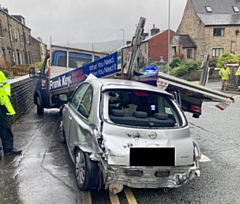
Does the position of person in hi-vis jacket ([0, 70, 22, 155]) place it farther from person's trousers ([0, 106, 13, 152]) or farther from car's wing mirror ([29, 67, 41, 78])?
car's wing mirror ([29, 67, 41, 78])

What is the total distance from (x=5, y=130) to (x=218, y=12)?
A: 40.1m

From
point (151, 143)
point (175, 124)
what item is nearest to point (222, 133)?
point (175, 124)

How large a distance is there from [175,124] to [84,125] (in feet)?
4.37

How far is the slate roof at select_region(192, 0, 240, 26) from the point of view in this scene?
36803 mm

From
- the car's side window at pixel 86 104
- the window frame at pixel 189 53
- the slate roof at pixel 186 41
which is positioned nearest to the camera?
the car's side window at pixel 86 104

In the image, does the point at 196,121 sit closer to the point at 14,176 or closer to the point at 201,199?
the point at 201,199

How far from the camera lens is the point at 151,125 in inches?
139

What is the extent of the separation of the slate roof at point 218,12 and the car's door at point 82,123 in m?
35.9

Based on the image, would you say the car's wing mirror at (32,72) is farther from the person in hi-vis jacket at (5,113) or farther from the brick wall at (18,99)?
the person in hi-vis jacket at (5,113)

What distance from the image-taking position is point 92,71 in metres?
6.53

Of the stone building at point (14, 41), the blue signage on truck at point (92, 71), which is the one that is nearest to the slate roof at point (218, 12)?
the stone building at point (14, 41)

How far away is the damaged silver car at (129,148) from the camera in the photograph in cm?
309

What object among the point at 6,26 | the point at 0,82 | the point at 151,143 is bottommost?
the point at 151,143

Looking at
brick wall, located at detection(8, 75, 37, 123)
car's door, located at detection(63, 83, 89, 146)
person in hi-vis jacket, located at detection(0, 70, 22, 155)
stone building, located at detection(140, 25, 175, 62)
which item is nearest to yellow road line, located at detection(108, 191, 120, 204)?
car's door, located at detection(63, 83, 89, 146)
